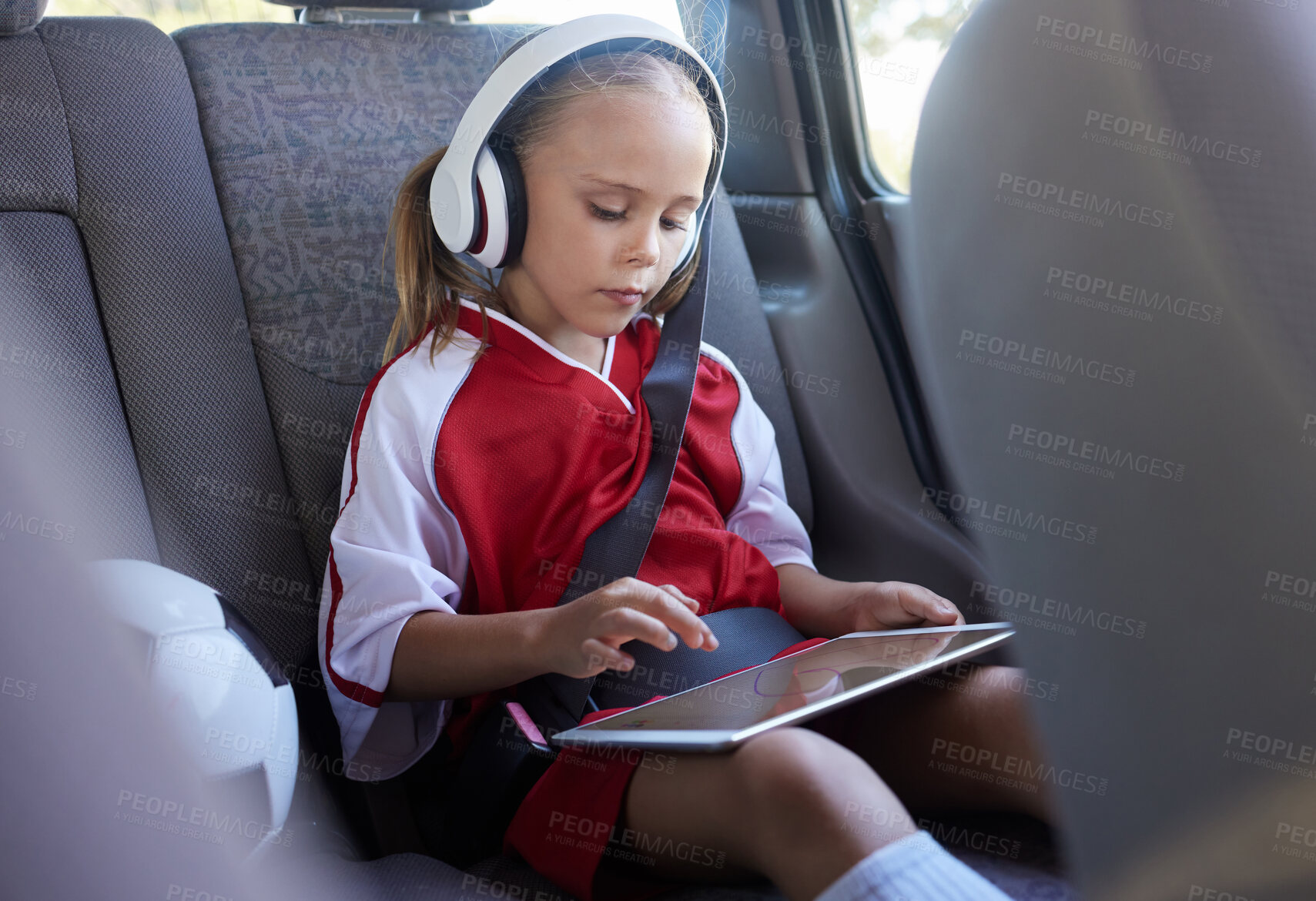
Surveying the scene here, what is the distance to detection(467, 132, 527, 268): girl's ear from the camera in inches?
40.4

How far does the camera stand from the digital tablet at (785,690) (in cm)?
76

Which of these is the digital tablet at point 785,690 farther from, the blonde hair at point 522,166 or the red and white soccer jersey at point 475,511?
the blonde hair at point 522,166

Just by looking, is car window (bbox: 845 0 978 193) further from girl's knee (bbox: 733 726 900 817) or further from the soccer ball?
the soccer ball

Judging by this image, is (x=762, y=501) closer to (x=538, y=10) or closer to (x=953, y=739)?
(x=953, y=739)

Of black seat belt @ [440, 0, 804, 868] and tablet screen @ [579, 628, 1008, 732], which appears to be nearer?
tablet screen @ [579, 628, 1008, 732]

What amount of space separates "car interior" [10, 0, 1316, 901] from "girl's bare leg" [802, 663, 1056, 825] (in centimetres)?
3

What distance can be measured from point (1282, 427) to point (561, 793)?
26.7 inches

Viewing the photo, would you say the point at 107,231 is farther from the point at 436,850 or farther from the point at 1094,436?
the point at 1094,436

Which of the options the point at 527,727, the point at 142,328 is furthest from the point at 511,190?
the point at 527,727

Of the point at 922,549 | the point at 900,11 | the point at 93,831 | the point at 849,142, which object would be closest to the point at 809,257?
the point at 849,142

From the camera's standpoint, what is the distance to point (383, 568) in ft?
3.24

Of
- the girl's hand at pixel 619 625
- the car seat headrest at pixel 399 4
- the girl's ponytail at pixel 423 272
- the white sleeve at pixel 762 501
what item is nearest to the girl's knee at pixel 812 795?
the girl's hand at pixel 619 625

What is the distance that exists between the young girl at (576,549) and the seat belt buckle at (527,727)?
0.02 meters

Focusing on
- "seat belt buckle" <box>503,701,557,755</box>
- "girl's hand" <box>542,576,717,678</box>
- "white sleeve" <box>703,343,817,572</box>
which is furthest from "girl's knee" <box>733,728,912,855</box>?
"white sleeve" <box>703,343,817,572</box>
